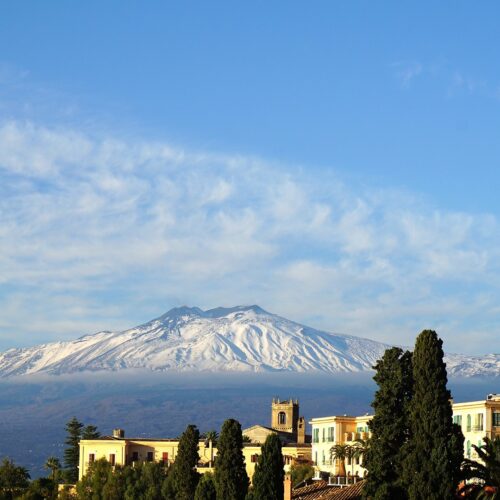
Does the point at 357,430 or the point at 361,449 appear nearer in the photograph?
the point at 361,449

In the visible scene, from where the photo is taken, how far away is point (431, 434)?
73500mm

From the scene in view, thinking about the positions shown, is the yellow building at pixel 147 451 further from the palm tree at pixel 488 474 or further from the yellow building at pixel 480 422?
the palm tree at pixel 488 474

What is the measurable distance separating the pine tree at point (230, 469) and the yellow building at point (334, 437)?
1339 inches

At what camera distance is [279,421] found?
19300 centimetres

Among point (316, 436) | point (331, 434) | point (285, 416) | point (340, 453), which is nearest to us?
point (340, 453)

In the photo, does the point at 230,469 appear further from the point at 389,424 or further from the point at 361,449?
the point at 389,424

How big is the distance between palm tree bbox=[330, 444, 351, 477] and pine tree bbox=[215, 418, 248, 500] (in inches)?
1227

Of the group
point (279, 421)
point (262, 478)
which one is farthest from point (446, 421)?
point (279, 421)

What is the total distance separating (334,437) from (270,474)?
46.5 metres

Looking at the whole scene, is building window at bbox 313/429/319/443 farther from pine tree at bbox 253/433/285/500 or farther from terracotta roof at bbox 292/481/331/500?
pine tree at bbox 253/433/285/500

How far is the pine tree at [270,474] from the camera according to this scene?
8656 cm

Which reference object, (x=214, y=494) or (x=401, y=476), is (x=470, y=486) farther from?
(x=214, y=494)

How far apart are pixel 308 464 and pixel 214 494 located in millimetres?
46796

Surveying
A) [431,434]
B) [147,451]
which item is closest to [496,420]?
[431,434]
